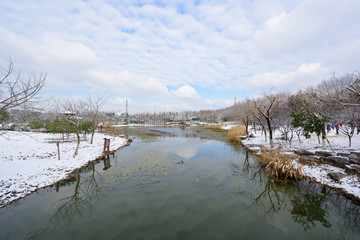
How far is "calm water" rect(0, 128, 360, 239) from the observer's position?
13.8 ft

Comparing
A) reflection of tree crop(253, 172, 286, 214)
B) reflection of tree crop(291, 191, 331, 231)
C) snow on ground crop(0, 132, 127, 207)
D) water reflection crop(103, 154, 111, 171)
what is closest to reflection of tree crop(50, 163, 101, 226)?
snow on ground crop(0, 132, 127, 207)

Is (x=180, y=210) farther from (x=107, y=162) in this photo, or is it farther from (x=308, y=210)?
(x=107, y=162)

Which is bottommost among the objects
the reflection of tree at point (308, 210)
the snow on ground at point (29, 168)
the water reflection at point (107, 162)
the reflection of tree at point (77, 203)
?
the reflection of tree at point (308, 210)

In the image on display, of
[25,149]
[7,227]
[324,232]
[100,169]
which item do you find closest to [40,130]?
[25,149]

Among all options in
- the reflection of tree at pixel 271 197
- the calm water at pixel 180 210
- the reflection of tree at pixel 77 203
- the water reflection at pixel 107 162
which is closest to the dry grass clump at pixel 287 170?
the calm water at pixel 180 210

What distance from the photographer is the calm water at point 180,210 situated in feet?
13.8

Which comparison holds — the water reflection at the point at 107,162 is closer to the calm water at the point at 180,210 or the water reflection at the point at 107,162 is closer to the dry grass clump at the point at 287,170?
the calm water at the point at 180,210

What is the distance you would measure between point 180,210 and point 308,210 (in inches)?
179

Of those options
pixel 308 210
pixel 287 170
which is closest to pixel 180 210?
pixel 308 210

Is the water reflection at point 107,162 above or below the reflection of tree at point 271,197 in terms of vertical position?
above

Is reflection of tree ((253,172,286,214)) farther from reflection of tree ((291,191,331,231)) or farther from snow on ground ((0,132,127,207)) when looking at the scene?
snow on ground ((0,132,127,207))

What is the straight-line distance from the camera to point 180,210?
5156 mm

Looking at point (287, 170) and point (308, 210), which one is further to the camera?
point (287, 170)

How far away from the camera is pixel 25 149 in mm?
11688
